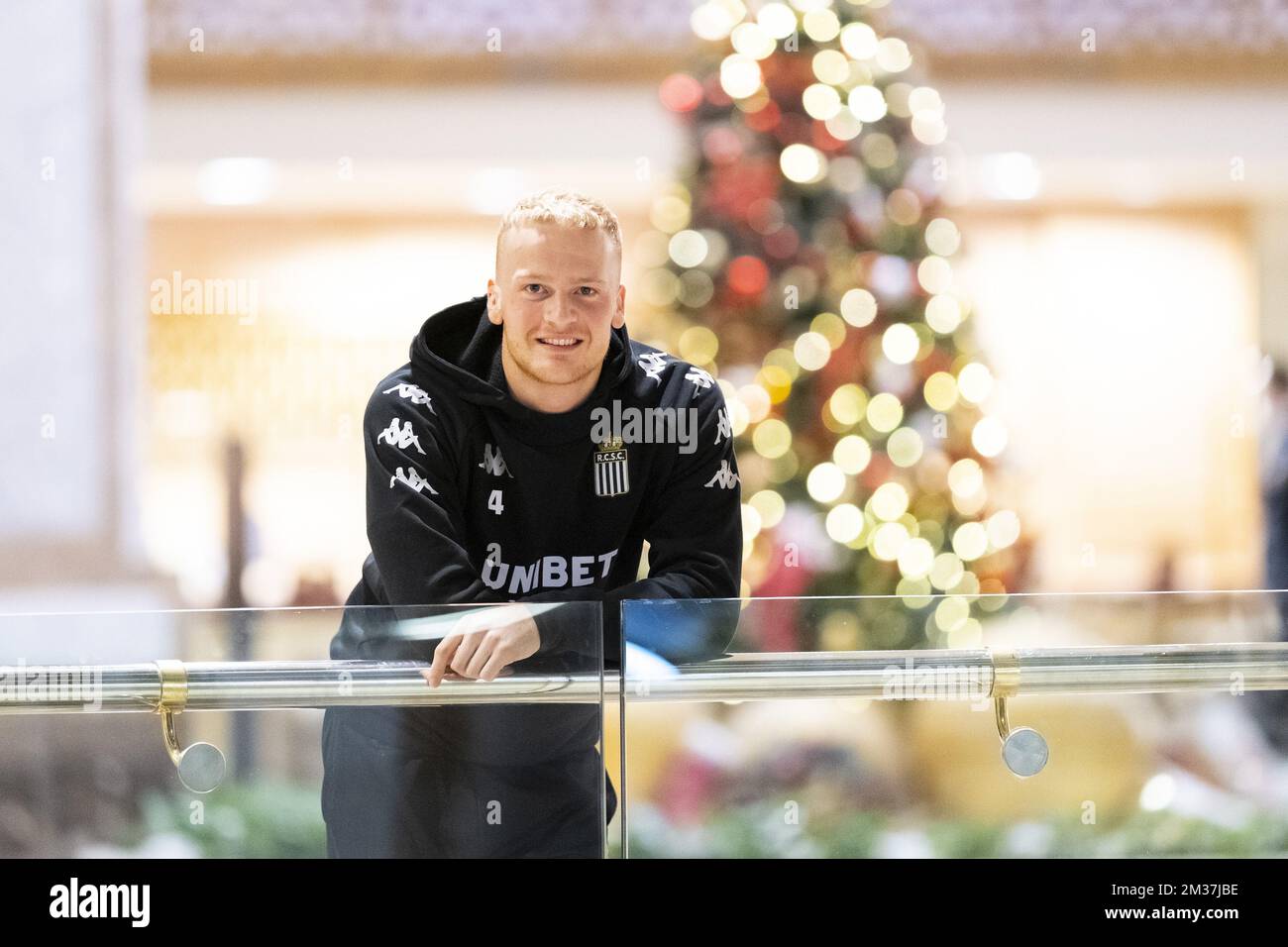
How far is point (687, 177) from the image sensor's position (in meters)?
3.11

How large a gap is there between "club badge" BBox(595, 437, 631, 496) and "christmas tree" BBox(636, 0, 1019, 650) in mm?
1599

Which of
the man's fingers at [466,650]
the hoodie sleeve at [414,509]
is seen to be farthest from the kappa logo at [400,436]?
the man's fingers at [466,650]

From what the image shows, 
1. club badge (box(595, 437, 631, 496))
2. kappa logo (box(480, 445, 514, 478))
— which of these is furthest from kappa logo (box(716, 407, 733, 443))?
kappa logo (box(480, 445, 514, 478))

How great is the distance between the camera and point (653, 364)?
57.4 inches

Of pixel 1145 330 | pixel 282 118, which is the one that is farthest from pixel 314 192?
pixel 1145 330

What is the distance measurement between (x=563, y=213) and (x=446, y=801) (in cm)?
58

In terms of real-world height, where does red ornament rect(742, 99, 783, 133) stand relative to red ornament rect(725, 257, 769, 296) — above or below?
above

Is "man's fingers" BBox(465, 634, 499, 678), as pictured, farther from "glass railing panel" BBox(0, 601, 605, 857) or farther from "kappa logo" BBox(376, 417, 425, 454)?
"kappa logo" BBox(376, 417, 425, 454)

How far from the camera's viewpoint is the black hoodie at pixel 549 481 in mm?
1323

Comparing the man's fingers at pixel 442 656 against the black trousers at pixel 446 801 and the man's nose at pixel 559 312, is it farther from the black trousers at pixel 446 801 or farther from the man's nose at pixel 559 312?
the man's nose at pixel 559 312

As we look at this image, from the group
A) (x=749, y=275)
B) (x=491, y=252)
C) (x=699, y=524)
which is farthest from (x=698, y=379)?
(x=491, y=252)

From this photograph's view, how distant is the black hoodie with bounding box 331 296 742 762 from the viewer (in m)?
1.32

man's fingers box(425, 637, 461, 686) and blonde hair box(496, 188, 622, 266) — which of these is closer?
man's fingers box(425, 637, 461, 686)
